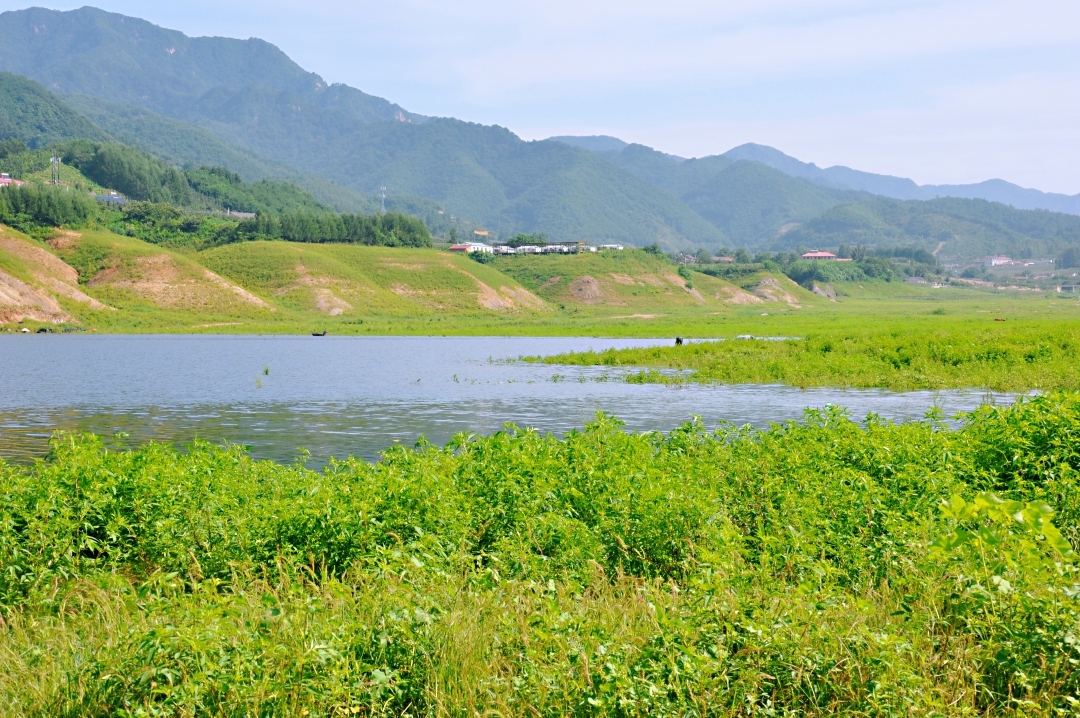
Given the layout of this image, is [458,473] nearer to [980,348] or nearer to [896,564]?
[896,564]

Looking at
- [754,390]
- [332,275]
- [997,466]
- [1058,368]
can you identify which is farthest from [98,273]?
[997,466]

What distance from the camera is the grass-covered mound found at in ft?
23.5

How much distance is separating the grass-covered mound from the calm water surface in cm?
1129

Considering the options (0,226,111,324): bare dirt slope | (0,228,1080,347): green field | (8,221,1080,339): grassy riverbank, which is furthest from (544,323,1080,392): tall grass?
(0,226,111,324): bare dirt slope

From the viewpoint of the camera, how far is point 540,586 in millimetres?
8797

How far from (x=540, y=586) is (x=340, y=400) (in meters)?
33.7

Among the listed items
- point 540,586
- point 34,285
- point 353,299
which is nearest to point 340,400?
point 540,586

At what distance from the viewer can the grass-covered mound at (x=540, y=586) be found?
7164 mm

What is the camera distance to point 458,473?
567 inches

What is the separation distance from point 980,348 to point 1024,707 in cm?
4832

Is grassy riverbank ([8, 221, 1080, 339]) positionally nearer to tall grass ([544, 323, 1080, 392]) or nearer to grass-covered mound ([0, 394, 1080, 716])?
tall grass ([544, 323, 1080, 392])

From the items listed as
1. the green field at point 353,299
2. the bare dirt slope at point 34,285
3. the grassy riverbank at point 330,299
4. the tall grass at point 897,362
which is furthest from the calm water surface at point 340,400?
the bare dirt slope at point 34,285

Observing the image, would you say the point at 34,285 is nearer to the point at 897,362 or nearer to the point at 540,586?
the point at 897,362

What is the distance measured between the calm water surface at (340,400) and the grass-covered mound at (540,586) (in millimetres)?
11287
